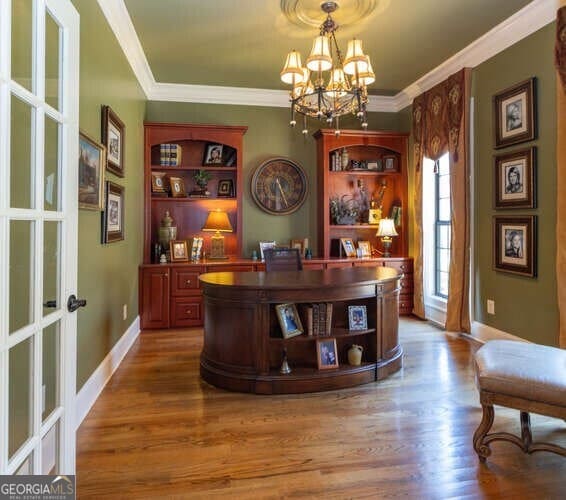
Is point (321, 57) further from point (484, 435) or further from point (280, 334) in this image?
point (484, 435)

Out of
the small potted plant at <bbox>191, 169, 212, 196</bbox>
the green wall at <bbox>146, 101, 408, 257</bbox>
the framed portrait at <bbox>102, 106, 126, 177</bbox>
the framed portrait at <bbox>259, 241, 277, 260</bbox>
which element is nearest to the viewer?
the framed portrait at <bbox>102, 106, 126, 177</bbox>

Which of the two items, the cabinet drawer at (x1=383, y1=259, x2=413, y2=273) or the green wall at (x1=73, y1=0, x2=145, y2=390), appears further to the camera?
the cabinet drawer at (x1=383, y1=259, x2=413, y2=273)

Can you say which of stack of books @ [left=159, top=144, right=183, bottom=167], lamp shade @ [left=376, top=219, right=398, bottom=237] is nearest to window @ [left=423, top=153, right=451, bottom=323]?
lamp shade @ [left=376, top=219, right=398, bottom=237]

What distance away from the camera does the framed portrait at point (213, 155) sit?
5.04 metres

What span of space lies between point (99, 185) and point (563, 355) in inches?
120

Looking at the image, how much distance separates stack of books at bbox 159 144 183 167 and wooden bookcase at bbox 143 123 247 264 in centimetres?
5

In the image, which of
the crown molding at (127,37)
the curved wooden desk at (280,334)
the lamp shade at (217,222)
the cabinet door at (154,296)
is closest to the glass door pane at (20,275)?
the curved wooden desk at (280,334)

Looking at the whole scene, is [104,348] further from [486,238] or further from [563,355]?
Answer: [486,238]

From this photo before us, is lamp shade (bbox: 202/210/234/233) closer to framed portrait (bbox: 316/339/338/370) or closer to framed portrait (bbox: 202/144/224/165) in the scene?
framed portrait (bbox: 202/144/224/165)

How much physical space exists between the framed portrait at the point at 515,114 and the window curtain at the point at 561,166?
1.12 feet

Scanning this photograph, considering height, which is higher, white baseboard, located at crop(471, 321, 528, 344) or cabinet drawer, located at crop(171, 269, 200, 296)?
cabinet drawer, located at crop(171, 269, 200, 296)

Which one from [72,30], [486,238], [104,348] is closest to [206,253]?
[104,348]

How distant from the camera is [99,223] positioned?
2.92m

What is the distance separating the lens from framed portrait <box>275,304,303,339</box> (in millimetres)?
2852
